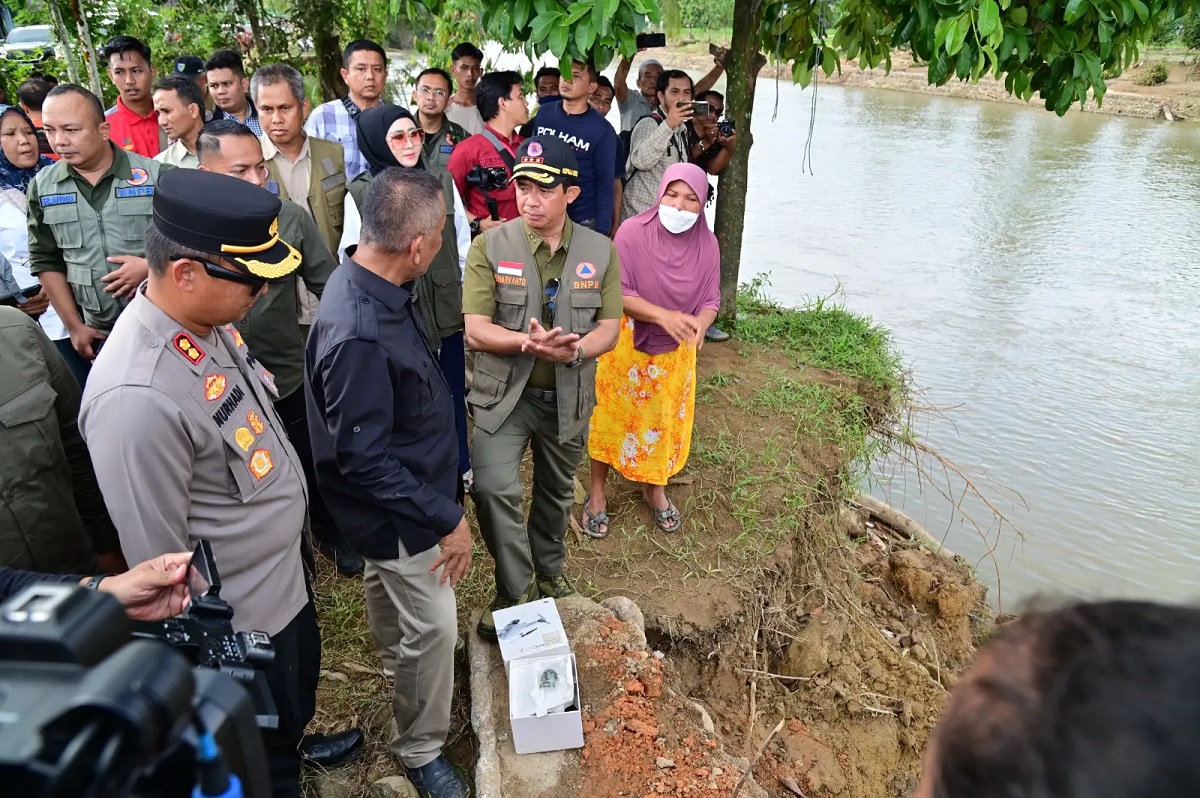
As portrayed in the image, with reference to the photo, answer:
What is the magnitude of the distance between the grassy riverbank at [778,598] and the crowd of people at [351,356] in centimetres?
21

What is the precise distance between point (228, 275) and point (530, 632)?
142 cm

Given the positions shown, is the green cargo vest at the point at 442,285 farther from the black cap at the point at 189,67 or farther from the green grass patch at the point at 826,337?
the green grass patch at the point at 826,337

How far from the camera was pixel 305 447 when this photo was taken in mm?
3158

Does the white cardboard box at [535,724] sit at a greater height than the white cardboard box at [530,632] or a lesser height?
lesser

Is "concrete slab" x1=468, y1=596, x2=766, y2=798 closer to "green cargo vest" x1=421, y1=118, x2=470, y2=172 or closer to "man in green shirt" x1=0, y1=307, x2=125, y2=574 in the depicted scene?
"man in green shirt" x1=0, y1=307, x2=125, y2=574

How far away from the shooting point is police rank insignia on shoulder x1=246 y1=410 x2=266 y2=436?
186 cm

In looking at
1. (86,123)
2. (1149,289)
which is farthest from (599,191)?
(1149,289)

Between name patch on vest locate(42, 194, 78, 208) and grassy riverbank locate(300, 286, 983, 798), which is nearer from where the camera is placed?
name patch on vest locate(42, 194, 78, 208)

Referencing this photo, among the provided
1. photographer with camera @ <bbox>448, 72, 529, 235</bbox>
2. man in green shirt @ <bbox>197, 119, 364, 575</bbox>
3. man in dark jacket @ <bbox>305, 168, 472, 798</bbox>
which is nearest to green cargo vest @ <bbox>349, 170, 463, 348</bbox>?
man in green shirt @ <bbox>197, 119, 364, 575</bbox>

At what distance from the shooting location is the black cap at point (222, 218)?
1689 mm

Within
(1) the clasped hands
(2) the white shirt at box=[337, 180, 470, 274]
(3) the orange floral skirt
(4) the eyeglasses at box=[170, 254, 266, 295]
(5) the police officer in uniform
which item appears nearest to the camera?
(5) the police officer in uniform

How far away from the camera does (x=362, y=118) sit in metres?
3.39

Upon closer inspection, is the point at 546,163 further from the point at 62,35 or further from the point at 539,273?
the point at 62,35

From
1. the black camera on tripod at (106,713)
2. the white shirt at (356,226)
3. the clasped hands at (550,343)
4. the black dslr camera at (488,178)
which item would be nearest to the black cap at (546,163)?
the clasped hands at (550,343)
